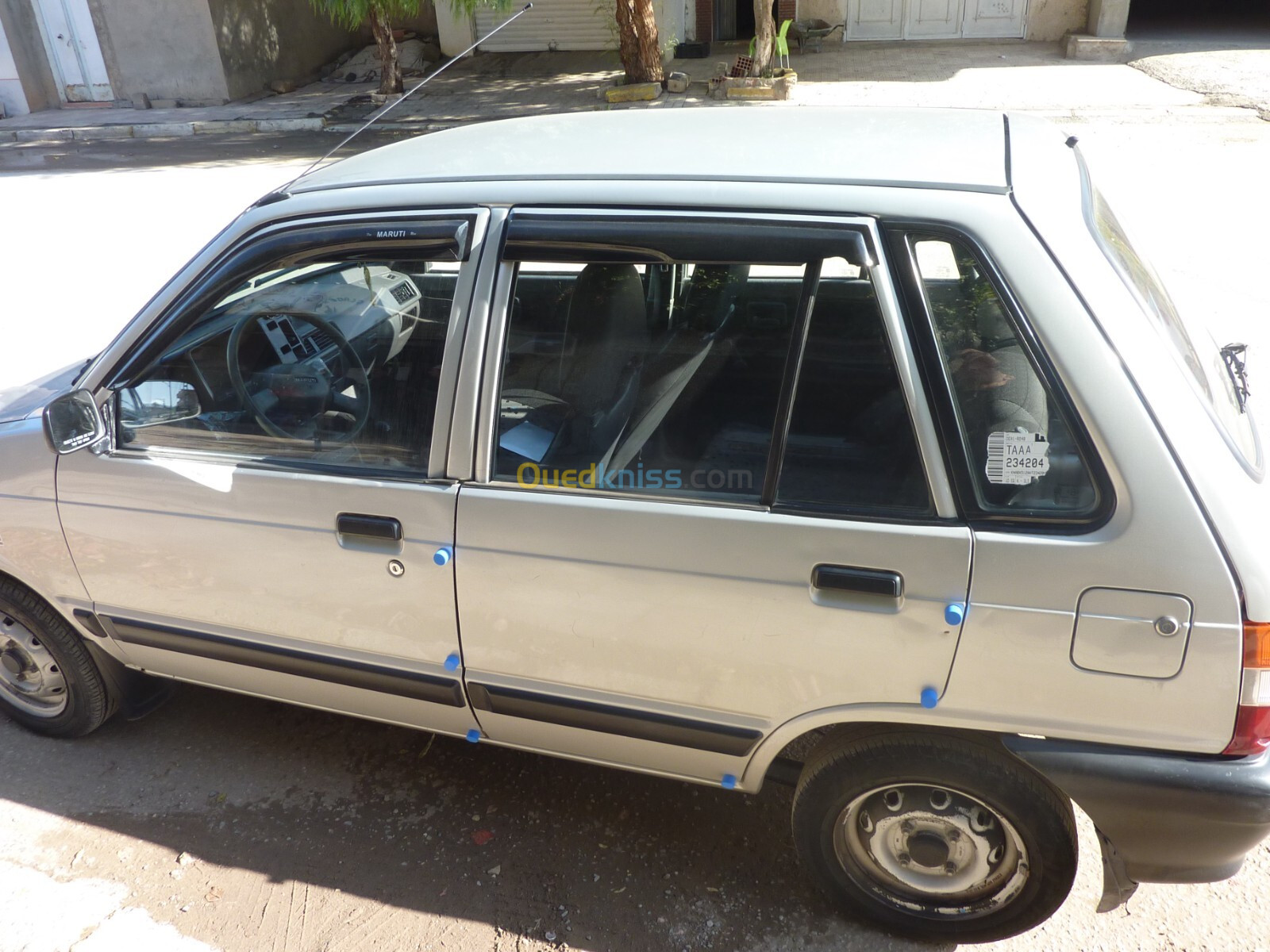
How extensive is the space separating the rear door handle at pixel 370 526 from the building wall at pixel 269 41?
17379 millimetres

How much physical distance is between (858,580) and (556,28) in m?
18.3

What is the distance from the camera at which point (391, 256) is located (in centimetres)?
240

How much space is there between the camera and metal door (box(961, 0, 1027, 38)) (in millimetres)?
17156

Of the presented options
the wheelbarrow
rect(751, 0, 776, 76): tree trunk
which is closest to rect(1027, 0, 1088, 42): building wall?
the wheelbarrow

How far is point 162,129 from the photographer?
15.6m

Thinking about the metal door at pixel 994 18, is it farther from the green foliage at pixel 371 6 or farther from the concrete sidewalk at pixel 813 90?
the green foliage at pixel 371 6

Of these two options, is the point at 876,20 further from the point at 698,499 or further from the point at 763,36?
the point at 698,499

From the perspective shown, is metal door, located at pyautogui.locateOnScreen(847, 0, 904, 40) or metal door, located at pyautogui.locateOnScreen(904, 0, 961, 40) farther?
metal door, located at pyautogui.locateOnScreen(847, 0, 904, 40)

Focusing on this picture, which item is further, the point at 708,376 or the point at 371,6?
the point at 371,6

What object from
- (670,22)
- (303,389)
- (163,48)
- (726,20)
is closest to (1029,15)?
(726,20)

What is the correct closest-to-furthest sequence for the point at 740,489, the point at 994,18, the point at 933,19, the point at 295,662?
the point at 740,489, the point at 295,662, the point at 994,18, the point at 933,19

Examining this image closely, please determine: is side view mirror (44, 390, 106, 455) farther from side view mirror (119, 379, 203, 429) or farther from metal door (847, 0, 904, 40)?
metal door (847, 0, 904, 40)

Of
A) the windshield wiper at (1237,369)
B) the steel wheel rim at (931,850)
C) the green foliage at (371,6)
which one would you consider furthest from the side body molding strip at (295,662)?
the green foliage at (371,6)

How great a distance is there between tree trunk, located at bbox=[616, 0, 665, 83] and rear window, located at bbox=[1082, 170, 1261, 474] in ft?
42.7
